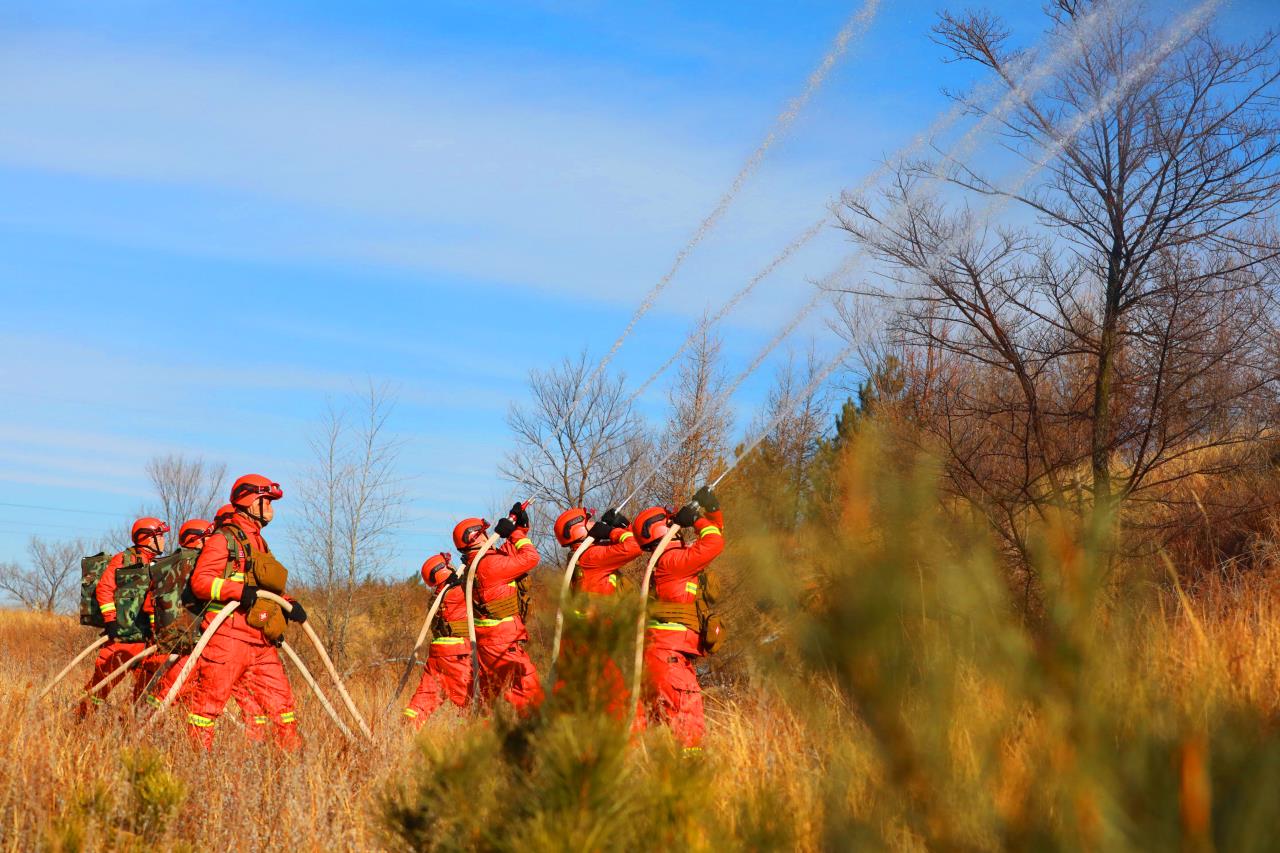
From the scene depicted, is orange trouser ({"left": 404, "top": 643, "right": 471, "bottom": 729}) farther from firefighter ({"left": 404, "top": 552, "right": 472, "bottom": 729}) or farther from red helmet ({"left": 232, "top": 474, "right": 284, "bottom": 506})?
red helmet ({"left": 232, "top": 474, "right": 284, "bottom": 506})

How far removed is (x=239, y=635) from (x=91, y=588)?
174 inches

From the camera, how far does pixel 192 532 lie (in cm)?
1016

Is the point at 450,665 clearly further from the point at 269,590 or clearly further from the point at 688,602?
the point at 688,602

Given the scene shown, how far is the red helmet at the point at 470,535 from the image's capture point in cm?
1232

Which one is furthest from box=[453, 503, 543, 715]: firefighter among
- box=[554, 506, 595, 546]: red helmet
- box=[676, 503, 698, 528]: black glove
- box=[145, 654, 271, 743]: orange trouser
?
box=[145, 654, 271, 743]: orange trouser

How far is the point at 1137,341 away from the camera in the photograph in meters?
10.9

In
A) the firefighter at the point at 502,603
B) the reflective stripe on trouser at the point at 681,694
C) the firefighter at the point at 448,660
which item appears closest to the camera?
the reflective stripe on trouser at the point at 681,694

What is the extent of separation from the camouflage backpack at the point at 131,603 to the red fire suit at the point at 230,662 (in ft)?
10.3

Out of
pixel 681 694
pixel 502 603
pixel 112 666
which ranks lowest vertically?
pixel 681 694

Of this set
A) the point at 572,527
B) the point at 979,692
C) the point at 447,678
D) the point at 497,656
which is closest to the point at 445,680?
the point at 447,678

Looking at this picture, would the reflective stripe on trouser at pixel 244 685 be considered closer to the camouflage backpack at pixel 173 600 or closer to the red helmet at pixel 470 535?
the camouflage backpack at pixel 173 600

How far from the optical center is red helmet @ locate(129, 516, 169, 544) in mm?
12070

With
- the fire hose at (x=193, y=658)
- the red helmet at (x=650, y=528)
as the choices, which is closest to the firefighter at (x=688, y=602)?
the red helmet at (x=650, y=528)

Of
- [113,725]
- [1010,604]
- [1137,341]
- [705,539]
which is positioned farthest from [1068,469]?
[1010,604]
